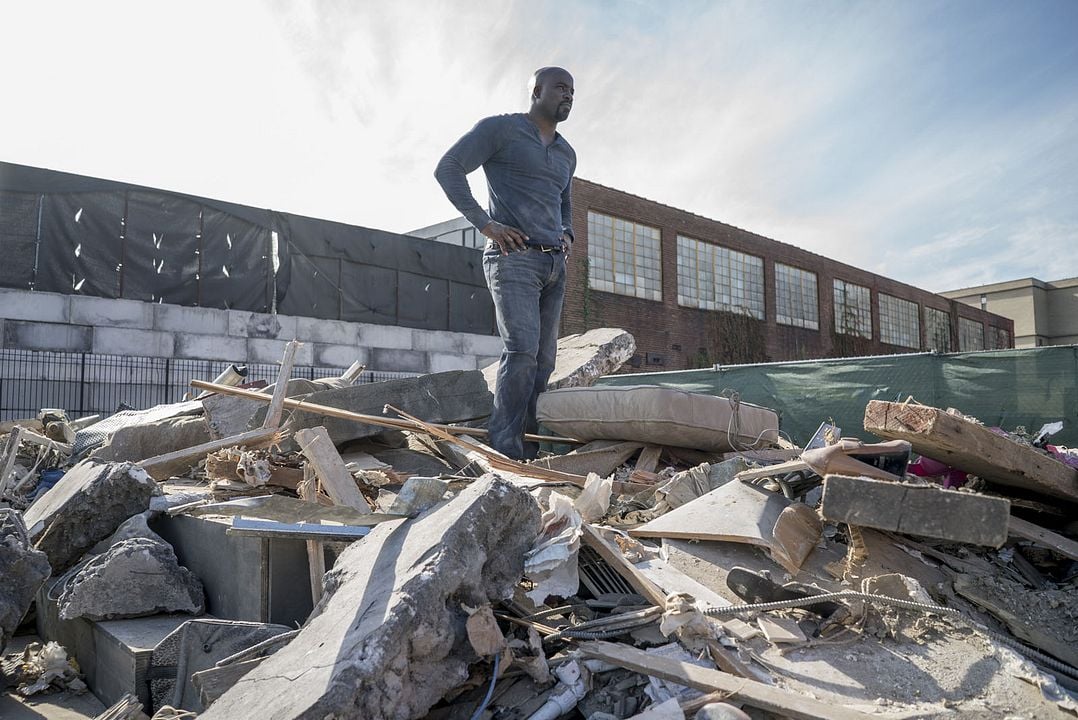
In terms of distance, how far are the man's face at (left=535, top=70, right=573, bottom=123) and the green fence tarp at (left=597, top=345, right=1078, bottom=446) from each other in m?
3.02

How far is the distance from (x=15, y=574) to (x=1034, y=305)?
4516 centimetres

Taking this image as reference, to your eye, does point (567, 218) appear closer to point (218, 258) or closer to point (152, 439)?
point (152, 439)

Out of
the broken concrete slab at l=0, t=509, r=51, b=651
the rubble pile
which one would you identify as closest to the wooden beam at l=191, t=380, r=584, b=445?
the rubble pile

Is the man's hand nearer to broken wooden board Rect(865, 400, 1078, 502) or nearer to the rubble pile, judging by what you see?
the rubble pile

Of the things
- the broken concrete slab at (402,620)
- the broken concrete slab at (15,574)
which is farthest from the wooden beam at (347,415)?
the broken concrete slab at (402,620)

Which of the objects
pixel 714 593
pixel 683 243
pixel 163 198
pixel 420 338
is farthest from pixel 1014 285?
pixel 714 593

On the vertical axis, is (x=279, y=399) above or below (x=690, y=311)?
below

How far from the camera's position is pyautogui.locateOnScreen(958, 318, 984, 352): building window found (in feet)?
104

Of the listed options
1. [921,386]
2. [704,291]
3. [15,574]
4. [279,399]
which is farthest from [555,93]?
[704,291]

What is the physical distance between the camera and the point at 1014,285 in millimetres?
37844

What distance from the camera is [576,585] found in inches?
84.2

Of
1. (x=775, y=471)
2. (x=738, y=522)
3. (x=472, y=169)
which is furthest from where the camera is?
(x=472, y=169)

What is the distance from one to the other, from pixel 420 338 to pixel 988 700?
11.8m

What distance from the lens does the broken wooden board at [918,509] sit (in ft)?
6.75
